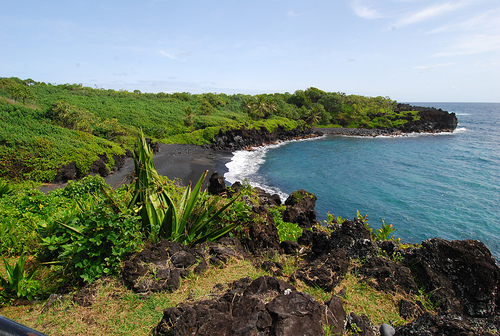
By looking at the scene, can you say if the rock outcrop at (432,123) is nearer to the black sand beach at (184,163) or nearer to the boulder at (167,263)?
the black sand beach at (184,163)

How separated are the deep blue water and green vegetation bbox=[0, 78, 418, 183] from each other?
14.0 meters

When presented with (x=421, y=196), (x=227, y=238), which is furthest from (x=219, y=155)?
(x=227, y=238)

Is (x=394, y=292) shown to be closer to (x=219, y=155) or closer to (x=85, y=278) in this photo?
(x=85, y=278)

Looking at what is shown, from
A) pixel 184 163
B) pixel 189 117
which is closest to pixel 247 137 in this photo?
pixel 189 117

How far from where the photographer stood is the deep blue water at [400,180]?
1972 cm

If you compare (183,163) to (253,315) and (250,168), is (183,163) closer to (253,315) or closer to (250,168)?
(250,168)

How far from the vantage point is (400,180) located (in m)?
29.5

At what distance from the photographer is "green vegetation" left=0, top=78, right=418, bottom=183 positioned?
22.6 metres

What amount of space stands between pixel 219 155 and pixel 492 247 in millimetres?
31471

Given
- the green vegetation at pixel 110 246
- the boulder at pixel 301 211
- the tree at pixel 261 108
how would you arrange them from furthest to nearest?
the tree at pixel 261 108
the boulder at pixel 301 211
the green vegetation at pixel 110 246

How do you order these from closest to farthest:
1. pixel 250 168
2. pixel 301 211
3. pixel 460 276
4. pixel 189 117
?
pixel 460 276, pixel 301 211, pixel 250 168, pixel 189 117

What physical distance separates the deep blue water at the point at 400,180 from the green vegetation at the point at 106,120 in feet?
Result: 45.9

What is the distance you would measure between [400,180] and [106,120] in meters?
39.3

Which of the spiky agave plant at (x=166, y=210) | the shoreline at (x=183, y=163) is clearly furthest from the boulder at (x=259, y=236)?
the shoreline at (x=183, y=163)
